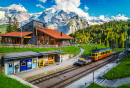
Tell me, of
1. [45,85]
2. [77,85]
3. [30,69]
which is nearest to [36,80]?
[45,85]

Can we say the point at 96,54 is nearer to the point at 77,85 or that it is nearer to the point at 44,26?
the point at 77,85

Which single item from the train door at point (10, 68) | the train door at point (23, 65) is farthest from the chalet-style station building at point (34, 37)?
the train door at point (10, 68)

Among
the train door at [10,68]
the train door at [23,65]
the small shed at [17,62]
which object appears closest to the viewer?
the small shed at [17,62]

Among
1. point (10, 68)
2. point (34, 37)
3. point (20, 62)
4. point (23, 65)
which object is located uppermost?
point (34, 37)

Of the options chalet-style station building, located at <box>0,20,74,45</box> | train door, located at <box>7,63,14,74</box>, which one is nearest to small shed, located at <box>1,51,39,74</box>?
train door, located at <box>7,63,14,74</box>

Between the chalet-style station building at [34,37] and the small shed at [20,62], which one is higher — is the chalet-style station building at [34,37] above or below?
above

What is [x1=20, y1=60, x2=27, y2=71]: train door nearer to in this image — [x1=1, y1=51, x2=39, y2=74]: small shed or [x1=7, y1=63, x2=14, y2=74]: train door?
[x1=1, y1=51, x2=39, y2=74]: small shed

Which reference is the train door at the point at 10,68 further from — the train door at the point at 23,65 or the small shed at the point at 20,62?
the train door at the point at 23,65

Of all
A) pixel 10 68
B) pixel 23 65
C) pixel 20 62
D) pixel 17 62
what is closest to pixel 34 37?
pixel 23 65

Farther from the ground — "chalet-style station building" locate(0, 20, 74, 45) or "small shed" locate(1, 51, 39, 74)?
"chalet-style station building" locate(0, 20, 74, 45)

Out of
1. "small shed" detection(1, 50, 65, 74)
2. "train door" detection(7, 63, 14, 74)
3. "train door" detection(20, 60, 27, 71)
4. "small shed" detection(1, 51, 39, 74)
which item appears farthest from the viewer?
"train door" detection(20, 60, 27, 71)

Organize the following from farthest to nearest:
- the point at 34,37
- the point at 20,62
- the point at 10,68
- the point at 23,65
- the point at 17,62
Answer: the point at 34,37 → the point at 23,65 → the point at 20,62 → the point at 17,62 → the point at 10,68

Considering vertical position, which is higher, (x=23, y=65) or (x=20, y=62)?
(x=20, y=62)

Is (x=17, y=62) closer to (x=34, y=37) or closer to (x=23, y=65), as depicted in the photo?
(x=23, y=65)
